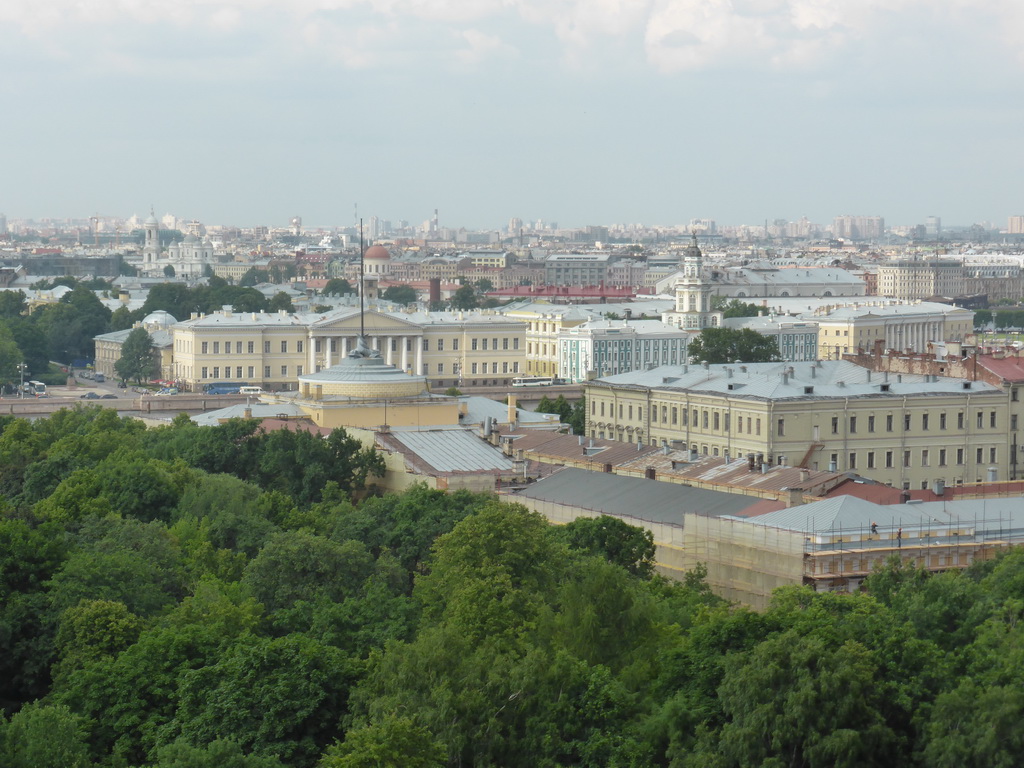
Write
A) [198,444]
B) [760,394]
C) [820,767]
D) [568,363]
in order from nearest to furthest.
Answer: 1. [820,767]
2. [198,444]
3. [760,394]
4. [568,363]

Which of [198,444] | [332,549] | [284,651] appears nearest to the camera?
[284,651]

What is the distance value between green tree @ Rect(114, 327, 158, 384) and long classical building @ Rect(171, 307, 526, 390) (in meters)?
1.39

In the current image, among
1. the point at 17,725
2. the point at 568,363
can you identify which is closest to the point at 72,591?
the point at 17,725

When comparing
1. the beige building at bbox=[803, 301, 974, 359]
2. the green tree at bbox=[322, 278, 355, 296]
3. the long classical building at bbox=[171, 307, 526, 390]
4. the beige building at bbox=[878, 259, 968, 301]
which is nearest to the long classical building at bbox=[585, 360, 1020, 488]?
the long classical building at bbox=[171, 307, 526, 390]

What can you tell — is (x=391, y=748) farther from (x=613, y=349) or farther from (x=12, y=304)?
(x=12, y=304)

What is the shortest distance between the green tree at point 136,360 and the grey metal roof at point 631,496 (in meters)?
53.2

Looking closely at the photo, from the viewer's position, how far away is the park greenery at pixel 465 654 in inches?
950

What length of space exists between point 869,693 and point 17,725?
32.1ft

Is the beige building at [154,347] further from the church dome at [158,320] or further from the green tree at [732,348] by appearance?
the green tree at [732,348]

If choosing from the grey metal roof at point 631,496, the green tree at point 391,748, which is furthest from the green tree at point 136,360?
the green tree at point 391,748

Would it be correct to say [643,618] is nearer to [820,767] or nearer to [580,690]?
[580,690]

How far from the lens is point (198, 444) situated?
48.6 meters

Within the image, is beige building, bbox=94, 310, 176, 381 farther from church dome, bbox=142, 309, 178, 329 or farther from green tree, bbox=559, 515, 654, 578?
green tree, bbox=559, 515, 654, 578

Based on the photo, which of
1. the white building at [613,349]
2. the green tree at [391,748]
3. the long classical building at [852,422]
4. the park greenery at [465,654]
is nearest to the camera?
the green tree at [391,748]
